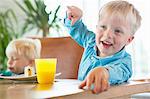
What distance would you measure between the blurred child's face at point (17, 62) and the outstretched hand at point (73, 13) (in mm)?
316

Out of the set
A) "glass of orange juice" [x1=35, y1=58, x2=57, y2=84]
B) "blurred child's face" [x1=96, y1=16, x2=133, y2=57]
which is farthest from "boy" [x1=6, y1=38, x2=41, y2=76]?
"blurred child's face" [x1=96, y1=16, x2=133, y2=57]

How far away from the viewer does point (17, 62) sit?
1.60m

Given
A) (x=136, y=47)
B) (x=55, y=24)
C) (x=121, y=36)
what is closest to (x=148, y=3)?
(x=136, y=47)

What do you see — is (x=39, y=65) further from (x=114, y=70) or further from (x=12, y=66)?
(x=12, y=66)

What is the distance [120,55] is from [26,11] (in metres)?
2.34

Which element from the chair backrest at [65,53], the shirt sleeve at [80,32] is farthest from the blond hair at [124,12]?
the chair backrest at [65,53]

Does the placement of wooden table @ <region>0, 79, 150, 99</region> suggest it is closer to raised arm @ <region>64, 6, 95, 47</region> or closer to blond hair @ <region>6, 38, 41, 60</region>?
raised arm @ <region>64, 6, 95, 47</region>

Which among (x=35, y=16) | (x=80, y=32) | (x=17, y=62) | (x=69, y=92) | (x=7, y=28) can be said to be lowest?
(x=69, y=92)

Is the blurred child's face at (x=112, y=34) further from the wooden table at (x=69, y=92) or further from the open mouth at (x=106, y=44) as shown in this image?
the wooden table at (x=69, y=92)

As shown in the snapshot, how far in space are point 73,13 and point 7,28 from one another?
2.09 metres

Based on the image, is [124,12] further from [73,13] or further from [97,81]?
[97,81]

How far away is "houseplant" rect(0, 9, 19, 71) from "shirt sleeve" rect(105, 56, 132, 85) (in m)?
2.25

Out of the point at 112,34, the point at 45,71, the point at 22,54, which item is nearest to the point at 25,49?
the point at 22,54

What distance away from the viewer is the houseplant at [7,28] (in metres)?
3.31
